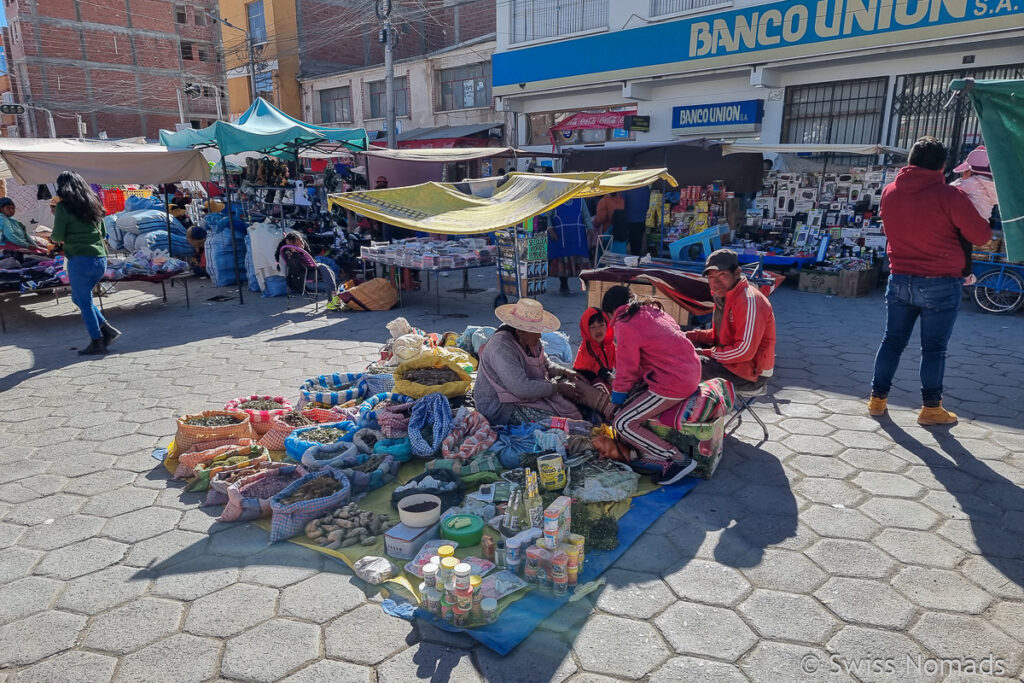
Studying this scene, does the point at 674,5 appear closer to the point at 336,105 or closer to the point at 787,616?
the point at 787,616

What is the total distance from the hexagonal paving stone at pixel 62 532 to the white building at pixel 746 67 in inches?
380

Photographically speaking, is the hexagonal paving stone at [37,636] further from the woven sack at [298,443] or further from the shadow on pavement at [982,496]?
the shadow on pavement at [982,496]

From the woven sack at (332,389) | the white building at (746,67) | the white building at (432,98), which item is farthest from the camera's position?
the white building at (432,98)

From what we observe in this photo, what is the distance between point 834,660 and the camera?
8.37ft

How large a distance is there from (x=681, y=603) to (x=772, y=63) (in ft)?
42.0

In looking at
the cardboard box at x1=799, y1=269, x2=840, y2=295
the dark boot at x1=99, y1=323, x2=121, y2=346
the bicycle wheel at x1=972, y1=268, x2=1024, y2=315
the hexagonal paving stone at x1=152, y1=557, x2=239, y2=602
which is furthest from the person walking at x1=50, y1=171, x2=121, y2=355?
the bicycle wheel at x1=972, y1=268, x2=1024, y2=315

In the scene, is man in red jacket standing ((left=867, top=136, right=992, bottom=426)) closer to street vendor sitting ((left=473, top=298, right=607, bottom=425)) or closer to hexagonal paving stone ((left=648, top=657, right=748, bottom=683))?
street vendor sitting ((left=473, top=298, right=607, bottom=425))

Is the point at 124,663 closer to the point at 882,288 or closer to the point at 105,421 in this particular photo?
the point at 105,421

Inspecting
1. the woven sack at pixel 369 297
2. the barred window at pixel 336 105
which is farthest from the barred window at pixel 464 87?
the woven sack at pixel 369 297

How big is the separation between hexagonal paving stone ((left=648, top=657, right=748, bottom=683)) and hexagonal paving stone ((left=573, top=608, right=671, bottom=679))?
0.14 ft

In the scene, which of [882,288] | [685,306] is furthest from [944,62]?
[685,306]

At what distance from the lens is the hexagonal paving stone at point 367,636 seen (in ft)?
8.65

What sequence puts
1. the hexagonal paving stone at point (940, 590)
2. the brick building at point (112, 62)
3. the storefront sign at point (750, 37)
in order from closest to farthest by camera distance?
the hexagonal paving stone at point (940, 590) < the storefront sign at point (750, 37) < the brick building at point (112, 62)

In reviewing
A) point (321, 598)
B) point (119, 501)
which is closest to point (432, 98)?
point (119, 501)
